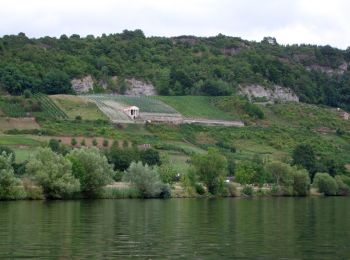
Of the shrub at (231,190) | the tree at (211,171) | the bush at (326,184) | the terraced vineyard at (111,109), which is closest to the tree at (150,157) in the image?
the tree at (211,171)

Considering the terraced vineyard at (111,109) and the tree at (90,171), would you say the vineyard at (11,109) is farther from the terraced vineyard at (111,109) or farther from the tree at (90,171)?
the tree at (90,171)

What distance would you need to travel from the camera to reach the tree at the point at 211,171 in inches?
4245

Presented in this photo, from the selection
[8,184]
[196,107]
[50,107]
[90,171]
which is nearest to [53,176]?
[8,184]

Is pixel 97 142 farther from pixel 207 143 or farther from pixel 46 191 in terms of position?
pixel 46 191

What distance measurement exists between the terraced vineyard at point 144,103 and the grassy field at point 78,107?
23.6 ft

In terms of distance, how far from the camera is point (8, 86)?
184000 millimetres

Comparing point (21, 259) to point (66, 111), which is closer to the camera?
point (21, 259)

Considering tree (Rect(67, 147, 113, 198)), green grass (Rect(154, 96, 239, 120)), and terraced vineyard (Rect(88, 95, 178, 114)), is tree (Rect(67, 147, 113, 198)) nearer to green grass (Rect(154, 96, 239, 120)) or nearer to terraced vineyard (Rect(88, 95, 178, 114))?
terraced vineyard (Rect(88, 95, 178, 114))

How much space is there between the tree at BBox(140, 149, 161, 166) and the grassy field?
1422 inches

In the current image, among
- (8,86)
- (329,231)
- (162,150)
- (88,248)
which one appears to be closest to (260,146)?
(162,150)

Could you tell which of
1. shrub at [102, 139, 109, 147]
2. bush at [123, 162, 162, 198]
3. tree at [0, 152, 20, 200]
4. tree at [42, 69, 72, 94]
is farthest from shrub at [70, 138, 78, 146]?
tree at [42, 69, 72, 94]

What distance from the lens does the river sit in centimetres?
4134

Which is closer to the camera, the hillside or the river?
the river

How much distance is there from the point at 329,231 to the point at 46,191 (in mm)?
42578
